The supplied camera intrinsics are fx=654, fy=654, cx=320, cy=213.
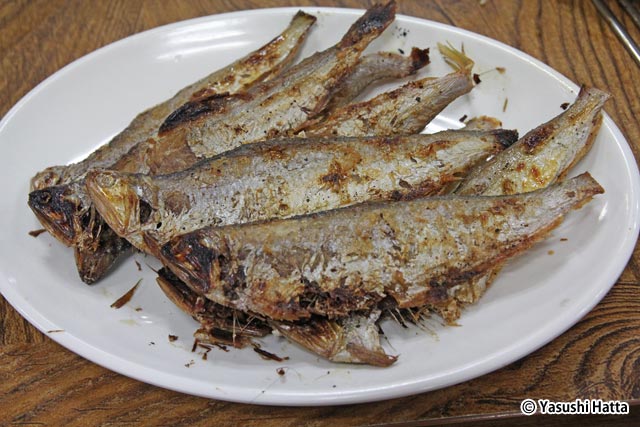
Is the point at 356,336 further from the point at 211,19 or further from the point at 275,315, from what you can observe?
the point at 211,19

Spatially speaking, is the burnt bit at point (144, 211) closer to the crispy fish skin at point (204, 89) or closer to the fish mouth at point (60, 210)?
the fish mouth at point (60, 210)

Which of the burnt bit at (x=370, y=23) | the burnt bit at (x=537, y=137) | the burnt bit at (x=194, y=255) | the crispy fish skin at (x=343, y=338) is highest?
the burnt bit at (x=370, y=23)

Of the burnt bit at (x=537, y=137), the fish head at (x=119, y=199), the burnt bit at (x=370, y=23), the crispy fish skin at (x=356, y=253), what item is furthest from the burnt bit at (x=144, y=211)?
the burnt bit at (x=537, y=137)

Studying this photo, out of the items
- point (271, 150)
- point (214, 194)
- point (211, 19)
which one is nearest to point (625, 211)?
point (271, 150)

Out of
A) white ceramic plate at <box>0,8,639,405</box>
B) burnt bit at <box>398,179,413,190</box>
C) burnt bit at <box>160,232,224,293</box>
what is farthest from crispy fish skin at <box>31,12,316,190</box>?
burnt bit at <box>398,179,413,190</box>

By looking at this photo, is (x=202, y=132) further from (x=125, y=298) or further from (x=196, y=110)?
(x=125, y=298)

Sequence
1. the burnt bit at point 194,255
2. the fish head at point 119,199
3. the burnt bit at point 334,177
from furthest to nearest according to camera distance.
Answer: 1. the burnt bit at point 334,177
2. the fish head at point 119,199
3. the burnt bit at point 194,255

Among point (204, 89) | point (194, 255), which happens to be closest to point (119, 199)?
point (194, 255)
